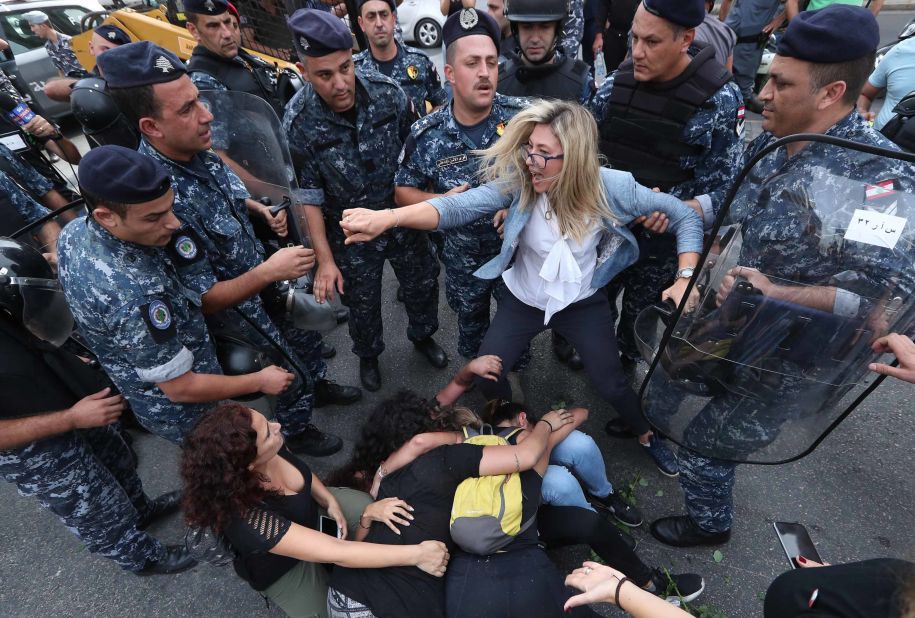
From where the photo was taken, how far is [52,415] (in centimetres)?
177

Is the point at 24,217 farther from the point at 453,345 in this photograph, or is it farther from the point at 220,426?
the point at 453,345

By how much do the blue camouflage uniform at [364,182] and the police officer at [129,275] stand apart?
3.35 ft

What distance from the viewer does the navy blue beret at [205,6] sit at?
3035 millimetres

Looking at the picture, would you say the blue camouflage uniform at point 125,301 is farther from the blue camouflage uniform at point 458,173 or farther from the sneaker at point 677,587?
the sneaker at point 677,587

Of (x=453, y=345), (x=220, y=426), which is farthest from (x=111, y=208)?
(x=453, y=345)

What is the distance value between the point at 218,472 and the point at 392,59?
321cm

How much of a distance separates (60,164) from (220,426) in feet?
20.8

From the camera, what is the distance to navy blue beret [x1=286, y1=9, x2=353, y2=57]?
2.36 m

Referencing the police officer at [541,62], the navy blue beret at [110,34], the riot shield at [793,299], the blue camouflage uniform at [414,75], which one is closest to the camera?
the riot shield at [793,299]

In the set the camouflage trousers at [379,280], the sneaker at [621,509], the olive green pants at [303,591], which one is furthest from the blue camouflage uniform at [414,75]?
the olive green pants at [303,591]

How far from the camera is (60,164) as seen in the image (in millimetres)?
5980

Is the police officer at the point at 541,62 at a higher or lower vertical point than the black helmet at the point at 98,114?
higher

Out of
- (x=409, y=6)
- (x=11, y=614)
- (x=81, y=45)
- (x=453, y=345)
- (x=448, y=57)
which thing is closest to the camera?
(x=11, y=614)

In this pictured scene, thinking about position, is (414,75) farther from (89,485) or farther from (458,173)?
(89,485)
